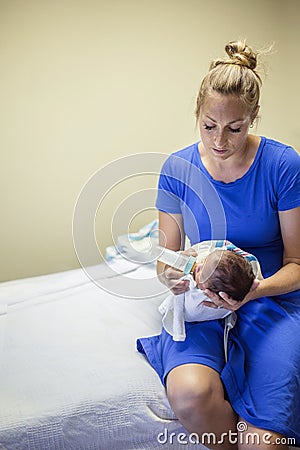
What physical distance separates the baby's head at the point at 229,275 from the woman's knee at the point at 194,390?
19 centimetres

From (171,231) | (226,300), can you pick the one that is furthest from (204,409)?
(171,231)

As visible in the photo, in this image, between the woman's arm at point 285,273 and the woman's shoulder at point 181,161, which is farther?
the woman's shoulder at point 181,161

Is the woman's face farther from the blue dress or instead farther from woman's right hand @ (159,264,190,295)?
woman's right hand @ (159,264,190,295)

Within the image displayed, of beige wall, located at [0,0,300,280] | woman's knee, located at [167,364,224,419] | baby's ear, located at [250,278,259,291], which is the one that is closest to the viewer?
woman's knee, located at [167,364,224,419]

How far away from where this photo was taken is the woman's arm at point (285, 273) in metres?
1.46

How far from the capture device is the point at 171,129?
2.84 metres

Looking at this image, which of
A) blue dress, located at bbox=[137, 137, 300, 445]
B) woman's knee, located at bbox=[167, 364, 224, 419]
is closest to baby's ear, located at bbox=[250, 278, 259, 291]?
blue dress, located at bbox=[137, 137, 300, 445]

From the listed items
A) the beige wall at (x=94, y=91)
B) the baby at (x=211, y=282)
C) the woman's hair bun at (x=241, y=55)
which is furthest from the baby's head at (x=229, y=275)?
the beige wall at (x=94, y=91)

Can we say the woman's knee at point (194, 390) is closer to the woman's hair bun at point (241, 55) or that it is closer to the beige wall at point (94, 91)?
the woman's hair bun at point (241, 55)

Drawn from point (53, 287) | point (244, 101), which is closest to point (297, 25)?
point (244, 101)

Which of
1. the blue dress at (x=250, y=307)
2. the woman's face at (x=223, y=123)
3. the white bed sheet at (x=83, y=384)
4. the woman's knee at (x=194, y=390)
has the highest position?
the woman's face at (x=223, y=123)

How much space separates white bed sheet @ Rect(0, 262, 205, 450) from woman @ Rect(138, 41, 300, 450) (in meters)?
0.07

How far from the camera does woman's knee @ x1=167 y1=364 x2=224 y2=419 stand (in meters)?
1.33

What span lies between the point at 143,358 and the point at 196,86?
5.41ft
